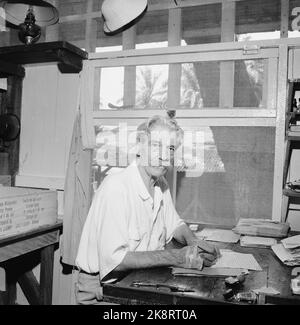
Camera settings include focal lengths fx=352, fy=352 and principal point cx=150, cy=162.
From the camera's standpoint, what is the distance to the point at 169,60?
313cm

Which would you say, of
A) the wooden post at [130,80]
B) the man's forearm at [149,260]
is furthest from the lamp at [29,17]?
the man's forearm at [149,260]

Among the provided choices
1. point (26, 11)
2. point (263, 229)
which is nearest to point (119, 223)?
point (263, 229)

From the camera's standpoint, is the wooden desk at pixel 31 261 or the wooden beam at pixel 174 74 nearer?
the wooden desk at pixel 31 261

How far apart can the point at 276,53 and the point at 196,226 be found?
1.52m

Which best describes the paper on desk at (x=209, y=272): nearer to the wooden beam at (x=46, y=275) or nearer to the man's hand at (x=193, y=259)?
the man's hand at (x=193, y=259)

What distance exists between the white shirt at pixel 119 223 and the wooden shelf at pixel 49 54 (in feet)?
4.85

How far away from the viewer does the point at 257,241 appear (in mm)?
2303

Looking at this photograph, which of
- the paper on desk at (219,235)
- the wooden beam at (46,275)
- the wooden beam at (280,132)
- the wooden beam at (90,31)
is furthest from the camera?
the wooden beam at (90,31)

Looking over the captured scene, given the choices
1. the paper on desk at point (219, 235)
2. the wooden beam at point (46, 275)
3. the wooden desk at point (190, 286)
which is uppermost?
the paper on desk at point (219, 235)

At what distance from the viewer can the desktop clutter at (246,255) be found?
143 cm

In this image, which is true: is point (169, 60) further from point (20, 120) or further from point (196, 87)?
point (20, 120)
